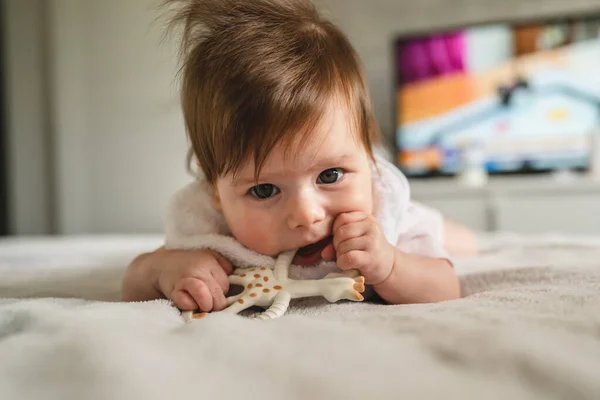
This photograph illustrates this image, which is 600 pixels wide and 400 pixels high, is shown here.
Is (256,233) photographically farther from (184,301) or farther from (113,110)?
(113,110)

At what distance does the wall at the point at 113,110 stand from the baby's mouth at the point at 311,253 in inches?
95.9

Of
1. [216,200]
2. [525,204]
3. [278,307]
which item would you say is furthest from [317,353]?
[525,204]

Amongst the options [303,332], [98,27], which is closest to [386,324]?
[303,332]

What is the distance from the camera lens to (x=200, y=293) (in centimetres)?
56

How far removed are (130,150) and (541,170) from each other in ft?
7.60

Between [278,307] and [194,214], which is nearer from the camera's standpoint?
[278,307]

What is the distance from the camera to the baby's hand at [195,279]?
1.85 feet

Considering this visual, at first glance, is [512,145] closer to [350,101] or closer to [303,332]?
[350,101]

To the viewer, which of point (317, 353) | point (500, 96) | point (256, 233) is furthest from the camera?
point (500, 96)

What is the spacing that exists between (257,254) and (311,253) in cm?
7

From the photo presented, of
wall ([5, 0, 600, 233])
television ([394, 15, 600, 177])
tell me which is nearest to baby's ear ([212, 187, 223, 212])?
television ([394, 15, 600, 177])

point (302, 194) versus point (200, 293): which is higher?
point (302, 194)

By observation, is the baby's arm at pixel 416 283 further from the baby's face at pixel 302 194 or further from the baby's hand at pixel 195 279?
the baby's hand at pixel 195 279

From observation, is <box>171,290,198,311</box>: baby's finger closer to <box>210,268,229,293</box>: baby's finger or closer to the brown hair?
<box>210,268,229,293</box>: baby's finger
